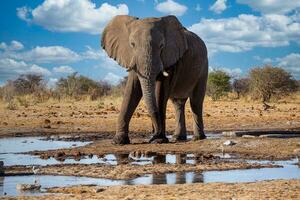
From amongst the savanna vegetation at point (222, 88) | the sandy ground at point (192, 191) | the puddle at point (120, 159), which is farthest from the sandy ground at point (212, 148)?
the savanna vegetation at point (222, 88)

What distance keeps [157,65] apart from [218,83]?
33.2m

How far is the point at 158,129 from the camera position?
54.2ft

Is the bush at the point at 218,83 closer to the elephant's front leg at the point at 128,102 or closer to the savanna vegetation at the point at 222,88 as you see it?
the savanna vegetation at the point at 222,88

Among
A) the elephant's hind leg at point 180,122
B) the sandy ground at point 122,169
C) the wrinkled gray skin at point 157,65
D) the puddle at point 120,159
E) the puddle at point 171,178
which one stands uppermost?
the wrinkled gray skin at point 157,65


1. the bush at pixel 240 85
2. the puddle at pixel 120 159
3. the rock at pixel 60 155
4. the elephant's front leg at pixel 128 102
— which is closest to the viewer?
the puddle at pixel 120 159

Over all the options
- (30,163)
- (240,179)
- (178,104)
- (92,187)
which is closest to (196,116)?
(178,104)

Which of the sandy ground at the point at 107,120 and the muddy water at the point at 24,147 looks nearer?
the muddy water at the point at 24,147

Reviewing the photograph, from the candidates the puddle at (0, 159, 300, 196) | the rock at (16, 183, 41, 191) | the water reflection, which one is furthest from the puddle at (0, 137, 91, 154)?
the rock at (16, 183, 41, 191)

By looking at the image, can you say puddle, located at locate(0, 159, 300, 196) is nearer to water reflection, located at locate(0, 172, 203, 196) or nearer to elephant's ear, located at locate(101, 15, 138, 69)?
water reflection, located at locate(0, 172, 203, 196)

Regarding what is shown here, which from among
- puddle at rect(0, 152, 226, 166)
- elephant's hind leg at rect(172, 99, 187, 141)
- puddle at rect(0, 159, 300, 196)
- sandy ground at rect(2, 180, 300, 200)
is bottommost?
sandy ground at rect(2, 180, 300, 200)

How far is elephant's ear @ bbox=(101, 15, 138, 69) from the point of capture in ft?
57.2

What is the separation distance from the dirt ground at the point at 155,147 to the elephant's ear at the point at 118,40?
235 centimetres

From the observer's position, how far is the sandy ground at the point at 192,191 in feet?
28.7

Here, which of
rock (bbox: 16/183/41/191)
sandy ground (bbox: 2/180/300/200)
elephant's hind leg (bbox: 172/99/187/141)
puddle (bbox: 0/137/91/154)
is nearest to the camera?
sandy ground (bbox: 2/180/300/200)
